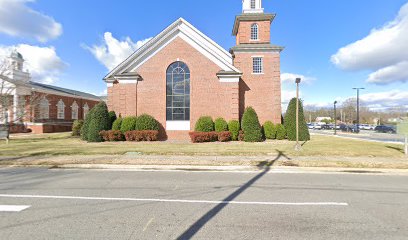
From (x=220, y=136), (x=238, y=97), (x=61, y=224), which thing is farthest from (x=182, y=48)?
(x=61, y=224)

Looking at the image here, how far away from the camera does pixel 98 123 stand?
19.2 meters

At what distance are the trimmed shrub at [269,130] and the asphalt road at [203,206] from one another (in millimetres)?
12527

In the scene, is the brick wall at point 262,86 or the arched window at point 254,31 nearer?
the brick wall at point 262,86

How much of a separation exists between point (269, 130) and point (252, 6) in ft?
45.8

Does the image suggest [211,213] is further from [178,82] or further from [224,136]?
[178,82]

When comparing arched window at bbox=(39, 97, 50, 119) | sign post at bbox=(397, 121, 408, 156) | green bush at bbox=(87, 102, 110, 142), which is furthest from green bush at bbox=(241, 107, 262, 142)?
arched window at bbox=(39, 97, 50, 119)

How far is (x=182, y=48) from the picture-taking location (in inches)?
840

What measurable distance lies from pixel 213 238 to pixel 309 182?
4.95 m

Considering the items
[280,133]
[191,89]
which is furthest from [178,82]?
[280,133]

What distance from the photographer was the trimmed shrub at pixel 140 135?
62.4 ft

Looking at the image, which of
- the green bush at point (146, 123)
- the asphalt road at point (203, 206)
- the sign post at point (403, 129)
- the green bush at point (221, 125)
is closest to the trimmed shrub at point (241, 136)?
the green bush at point (221, 125)

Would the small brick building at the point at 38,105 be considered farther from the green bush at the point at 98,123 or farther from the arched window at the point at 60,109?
the green bush at the point at 98,123

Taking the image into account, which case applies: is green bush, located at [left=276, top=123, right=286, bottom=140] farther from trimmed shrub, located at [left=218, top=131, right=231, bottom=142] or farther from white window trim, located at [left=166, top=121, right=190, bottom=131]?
white window trim, located at [left=166, top=121, right=190, bottom=131]

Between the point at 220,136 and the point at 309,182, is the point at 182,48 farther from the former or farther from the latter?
the point at 309,182
